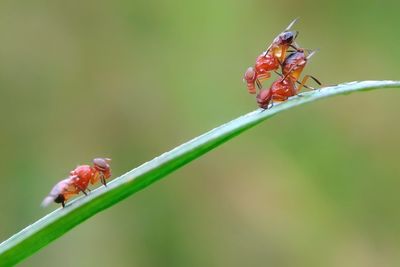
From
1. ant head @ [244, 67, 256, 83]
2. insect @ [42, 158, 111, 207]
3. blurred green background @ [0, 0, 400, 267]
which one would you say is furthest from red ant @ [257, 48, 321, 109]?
blurred green background @ [0, 0, 400, 267]

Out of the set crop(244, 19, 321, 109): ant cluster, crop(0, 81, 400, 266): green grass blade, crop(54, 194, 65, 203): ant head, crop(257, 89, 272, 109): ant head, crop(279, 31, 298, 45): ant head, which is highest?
crop(279, 31, 298, 45): ant head

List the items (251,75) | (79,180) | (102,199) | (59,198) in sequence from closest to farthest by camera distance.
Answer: (102,199) < (59,198) < (79,180) < (251,75)

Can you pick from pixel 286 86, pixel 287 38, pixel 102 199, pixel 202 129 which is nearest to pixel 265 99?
pixel 286 86

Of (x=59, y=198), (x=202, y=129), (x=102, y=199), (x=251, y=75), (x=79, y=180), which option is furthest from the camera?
(x=202, y=129)

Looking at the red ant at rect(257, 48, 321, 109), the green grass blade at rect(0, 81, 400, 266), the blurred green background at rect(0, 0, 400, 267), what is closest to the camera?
the green grass blade at rect(0, 81, 400, 266)

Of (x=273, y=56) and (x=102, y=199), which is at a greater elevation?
(x=273, y=56)

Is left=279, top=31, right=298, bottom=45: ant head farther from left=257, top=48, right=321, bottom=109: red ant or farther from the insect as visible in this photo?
the insect

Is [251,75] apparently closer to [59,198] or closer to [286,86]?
[286,86]
